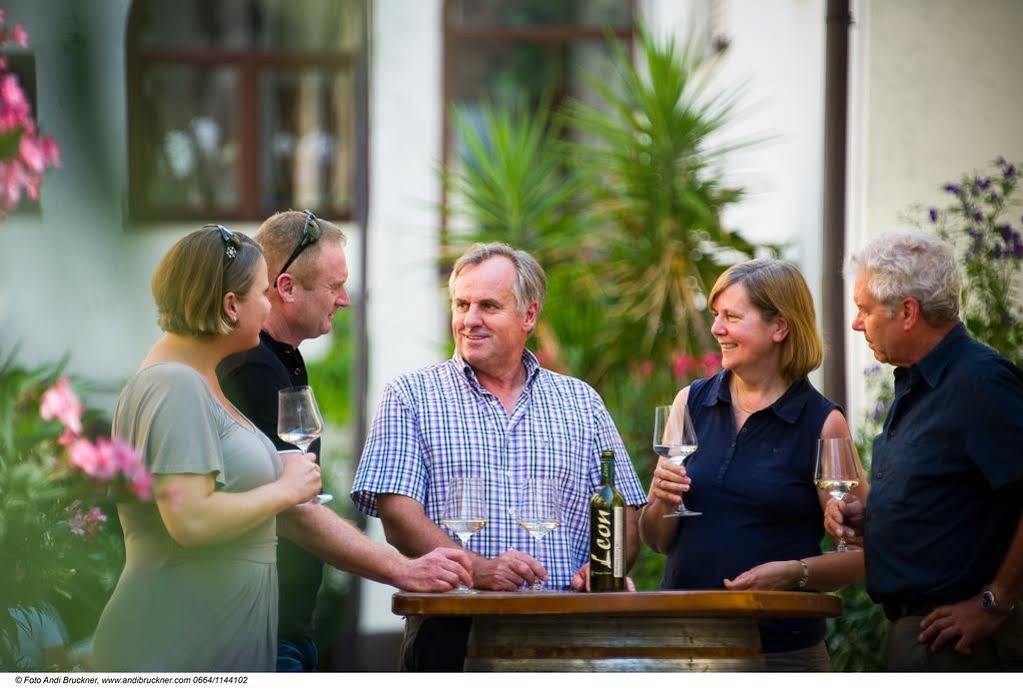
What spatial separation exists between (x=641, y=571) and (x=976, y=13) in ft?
8.32

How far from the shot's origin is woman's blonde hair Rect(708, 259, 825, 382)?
11.9 feet

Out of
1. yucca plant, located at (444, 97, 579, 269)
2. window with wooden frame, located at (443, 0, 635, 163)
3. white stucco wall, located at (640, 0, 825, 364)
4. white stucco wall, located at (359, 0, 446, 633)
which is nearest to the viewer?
white stucco wall, located at (640, 0, 825, 364)

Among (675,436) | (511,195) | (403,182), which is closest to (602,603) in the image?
(675,436)

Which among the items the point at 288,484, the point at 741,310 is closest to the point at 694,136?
the point at 741,310

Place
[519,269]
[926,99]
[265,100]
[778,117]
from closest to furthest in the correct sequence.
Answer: [519,269] < [926,99] < [778,117] < [265,100]

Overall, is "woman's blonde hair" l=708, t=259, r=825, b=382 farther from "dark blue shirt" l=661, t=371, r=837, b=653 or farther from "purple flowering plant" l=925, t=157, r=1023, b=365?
"purple flowering plant" l=925, t=157, r=1023, b=365

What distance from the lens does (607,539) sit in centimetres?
335

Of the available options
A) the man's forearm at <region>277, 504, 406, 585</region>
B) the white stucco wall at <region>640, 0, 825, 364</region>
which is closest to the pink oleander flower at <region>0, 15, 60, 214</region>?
the man's forearm at <region>277, 504, 406, 585</region>

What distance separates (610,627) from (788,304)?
99 cm

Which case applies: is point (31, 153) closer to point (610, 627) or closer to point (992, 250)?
point (610, 627)

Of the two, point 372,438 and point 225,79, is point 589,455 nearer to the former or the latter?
point 372,438

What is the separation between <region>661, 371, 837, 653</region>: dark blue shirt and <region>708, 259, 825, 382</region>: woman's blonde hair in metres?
0.08

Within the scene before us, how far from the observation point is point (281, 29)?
453 inches

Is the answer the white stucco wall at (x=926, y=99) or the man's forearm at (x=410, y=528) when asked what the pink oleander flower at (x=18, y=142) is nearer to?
the man's forearm at (x=410, y=528)
